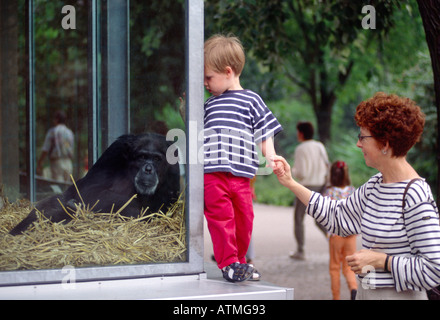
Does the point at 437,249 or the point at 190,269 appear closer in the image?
the point at 437,249

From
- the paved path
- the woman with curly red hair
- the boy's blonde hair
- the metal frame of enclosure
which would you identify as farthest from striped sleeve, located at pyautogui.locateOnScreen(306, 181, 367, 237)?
the paved path

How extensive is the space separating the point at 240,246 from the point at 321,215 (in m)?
0.62

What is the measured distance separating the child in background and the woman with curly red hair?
372 centimetres

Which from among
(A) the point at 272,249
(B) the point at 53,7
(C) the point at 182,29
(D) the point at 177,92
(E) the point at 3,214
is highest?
(B) the point at 53,7

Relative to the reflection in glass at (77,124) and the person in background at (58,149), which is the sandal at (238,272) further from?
the person in background at (58,149)

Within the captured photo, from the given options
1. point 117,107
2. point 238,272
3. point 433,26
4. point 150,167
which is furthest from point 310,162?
point 238,272

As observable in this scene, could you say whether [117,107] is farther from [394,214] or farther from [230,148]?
[394,214]

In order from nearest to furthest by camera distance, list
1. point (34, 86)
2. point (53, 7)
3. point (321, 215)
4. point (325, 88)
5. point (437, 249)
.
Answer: point (437, 249), point (321, 215), point (53, 7), point (34, 86), point (325, 88)

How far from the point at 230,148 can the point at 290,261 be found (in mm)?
6547

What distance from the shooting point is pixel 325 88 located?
1733cm

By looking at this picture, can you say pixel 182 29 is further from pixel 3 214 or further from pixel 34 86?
pixel 34 86

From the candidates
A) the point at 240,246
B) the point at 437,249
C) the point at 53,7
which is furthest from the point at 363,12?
A: the point at 437,249

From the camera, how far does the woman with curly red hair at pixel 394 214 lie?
8.18 feet

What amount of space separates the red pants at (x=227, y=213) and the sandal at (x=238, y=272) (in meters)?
0.04
